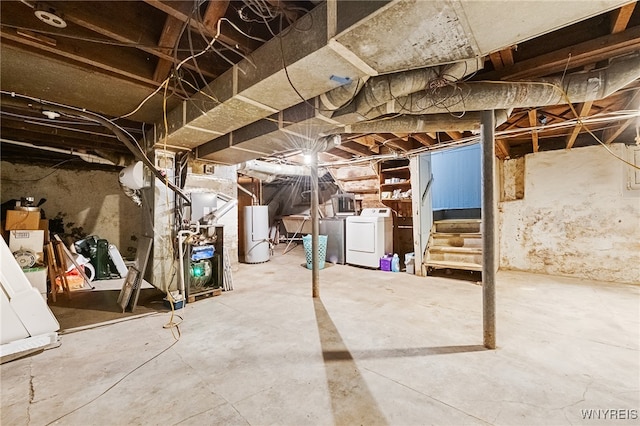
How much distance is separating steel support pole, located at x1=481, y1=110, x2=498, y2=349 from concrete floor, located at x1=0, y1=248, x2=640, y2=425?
258mm

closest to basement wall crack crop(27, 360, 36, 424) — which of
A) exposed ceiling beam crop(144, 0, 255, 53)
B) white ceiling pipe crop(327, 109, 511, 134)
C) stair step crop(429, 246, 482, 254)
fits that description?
exposed ceiling beam crop(144, 0, 255, 53)

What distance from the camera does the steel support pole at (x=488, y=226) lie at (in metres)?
2.18

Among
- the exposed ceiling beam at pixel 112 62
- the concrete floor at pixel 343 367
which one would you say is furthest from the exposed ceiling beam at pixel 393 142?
the exposed ceiling beam at pixel 112 62

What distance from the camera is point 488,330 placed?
2.16 meters

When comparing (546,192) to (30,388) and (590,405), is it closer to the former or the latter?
(590,405)

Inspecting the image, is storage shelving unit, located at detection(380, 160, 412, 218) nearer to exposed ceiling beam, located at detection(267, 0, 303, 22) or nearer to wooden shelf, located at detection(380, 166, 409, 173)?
wooden shelf, located at detection(380, 166, 409, 173)

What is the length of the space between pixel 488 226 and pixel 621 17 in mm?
1488

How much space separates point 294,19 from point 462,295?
3.66 meters

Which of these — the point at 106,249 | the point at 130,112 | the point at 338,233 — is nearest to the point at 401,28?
the point at 130,112

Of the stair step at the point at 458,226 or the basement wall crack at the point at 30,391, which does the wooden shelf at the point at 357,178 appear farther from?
the basement wall crack at the point at 30,391

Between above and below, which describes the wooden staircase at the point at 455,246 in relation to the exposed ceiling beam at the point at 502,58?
below

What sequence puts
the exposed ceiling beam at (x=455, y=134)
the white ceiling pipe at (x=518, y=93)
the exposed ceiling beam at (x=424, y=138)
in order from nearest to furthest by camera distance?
the white ceiling pipe at (x=518, y=93) → the exposed ceiling beam at (x=455, y=134) → the exposed ceiling beam at (x=424, y=138)

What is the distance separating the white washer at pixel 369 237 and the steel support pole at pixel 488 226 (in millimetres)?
2792

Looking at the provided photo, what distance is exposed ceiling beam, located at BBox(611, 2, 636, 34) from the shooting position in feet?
4.78
